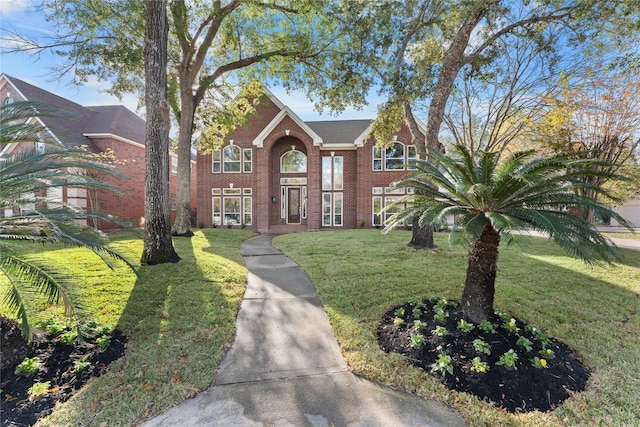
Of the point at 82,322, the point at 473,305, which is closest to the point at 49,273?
the point at 82,322

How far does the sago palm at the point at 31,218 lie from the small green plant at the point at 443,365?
3645mm

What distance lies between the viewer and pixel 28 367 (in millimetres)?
2680

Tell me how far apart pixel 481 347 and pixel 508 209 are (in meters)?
1.75

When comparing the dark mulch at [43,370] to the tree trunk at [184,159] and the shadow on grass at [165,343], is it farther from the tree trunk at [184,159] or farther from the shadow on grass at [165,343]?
the tree trunk at [184,159]

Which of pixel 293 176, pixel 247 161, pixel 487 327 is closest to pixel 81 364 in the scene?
pixel 487 327

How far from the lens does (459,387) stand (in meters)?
2.75

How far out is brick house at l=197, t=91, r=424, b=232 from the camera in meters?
16.3

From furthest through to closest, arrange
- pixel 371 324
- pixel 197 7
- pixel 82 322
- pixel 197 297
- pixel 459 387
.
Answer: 1. pixel 197 7
2. pixel 197 297
3. pixel 371 324
4. pixel 82 322
5. pixel 459 387

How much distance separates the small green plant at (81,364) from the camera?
2787 mm

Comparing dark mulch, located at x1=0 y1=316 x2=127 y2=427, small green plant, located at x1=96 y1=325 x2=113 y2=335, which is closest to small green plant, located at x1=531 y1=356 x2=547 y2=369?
dark mulch, located at x1=0 y1=316 x2=127 y2=427

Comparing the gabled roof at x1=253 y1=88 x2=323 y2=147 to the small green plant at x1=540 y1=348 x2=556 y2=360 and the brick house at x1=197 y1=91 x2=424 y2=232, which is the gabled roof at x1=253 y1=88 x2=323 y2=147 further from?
the small green plant at x1=540 y1=348 x2=556 y2=360

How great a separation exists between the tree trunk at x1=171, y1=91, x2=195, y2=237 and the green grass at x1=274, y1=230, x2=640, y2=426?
560cm

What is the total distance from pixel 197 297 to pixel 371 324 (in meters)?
3.04

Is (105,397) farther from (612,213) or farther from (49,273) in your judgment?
(612,213)
